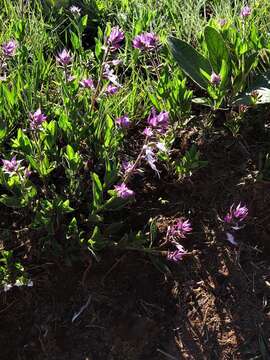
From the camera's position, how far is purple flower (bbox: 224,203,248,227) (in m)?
1.96

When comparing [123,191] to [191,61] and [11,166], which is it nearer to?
Result: [11,166]

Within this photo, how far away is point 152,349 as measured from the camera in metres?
1.91

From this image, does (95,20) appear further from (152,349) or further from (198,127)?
(152,349)

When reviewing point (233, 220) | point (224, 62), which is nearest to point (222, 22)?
point (224, 62)

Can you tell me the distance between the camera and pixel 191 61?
2.30 meters

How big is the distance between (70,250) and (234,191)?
0.72 m

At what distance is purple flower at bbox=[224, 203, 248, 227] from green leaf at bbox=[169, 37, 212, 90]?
58 centimetres

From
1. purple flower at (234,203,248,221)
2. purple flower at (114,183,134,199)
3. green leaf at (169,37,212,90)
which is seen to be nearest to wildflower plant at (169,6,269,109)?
green leaf at (169,37,212,90)

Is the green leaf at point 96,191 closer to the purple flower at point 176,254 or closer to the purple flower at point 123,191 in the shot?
the purple flower at point 123,191

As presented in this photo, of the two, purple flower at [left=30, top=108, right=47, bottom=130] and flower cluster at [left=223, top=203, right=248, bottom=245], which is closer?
purple flower at [left=30, top=108, right=47, bottom=130]

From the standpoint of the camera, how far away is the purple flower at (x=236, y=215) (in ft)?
6.43

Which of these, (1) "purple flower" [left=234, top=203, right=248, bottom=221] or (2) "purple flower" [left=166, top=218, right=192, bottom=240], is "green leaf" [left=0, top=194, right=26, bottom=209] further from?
(1) "purple flower" [left=234, top=203, right=248, bottom=221]

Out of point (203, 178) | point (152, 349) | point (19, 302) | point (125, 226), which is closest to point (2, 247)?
point (19, 302)

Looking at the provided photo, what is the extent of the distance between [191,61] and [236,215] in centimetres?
73
